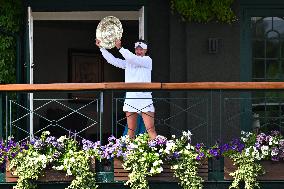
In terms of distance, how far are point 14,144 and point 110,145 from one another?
111 centimetres

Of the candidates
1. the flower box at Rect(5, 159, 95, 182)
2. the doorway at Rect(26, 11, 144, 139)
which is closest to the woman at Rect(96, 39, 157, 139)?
the flower box at Rect(5, 159, 95, 182)

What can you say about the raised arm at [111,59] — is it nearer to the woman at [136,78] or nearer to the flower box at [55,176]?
the woman at [136,78]

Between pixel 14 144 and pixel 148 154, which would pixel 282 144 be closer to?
pixel 148 154

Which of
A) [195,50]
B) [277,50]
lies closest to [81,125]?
[195,50]

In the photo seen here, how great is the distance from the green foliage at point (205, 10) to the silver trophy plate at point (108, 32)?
124 centimetres

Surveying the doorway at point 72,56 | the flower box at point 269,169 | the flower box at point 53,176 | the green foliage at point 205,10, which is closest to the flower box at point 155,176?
the flower box at point 53,176

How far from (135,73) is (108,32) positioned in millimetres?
875

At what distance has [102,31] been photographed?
9.13m

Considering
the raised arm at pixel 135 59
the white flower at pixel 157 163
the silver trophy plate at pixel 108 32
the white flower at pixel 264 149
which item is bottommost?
the white flower at pixel 157 163

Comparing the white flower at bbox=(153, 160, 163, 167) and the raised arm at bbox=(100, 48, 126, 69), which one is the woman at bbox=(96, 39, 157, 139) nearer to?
the raised arm at bbox=(100, 48, 126, 69)

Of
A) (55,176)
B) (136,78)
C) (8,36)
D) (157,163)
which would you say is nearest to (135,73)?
(136,78)

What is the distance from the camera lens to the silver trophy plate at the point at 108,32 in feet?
29.6

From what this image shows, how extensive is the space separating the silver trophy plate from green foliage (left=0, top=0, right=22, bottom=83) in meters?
1.77

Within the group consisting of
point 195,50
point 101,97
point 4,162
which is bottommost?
point 4,162
